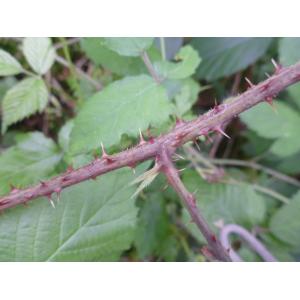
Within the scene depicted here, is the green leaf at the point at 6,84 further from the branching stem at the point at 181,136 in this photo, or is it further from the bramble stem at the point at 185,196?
the bramble stem at the point at 185,196

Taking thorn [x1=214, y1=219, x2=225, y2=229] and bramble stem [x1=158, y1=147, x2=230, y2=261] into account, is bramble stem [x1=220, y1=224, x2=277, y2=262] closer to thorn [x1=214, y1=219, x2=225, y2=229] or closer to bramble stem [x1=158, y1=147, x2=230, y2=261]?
thorn [x1=214, y1=219, x2=225, y2=229]

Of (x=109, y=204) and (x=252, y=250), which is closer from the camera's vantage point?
(x=109, y=204)

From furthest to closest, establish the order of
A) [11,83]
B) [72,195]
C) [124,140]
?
[11,83] < [124,140] < [72,195]

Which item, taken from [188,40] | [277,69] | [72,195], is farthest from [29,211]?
[188,40]

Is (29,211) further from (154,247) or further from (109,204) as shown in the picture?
(154,247)

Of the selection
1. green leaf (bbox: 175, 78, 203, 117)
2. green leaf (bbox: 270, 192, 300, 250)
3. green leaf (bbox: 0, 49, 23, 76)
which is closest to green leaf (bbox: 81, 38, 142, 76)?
green leaf (bbox: 175, 78, 203, 117)

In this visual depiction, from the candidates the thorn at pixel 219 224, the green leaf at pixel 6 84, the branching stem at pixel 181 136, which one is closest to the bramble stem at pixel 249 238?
the thorn at pixel 219 224

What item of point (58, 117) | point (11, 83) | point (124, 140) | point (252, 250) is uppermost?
point (11, 83)
